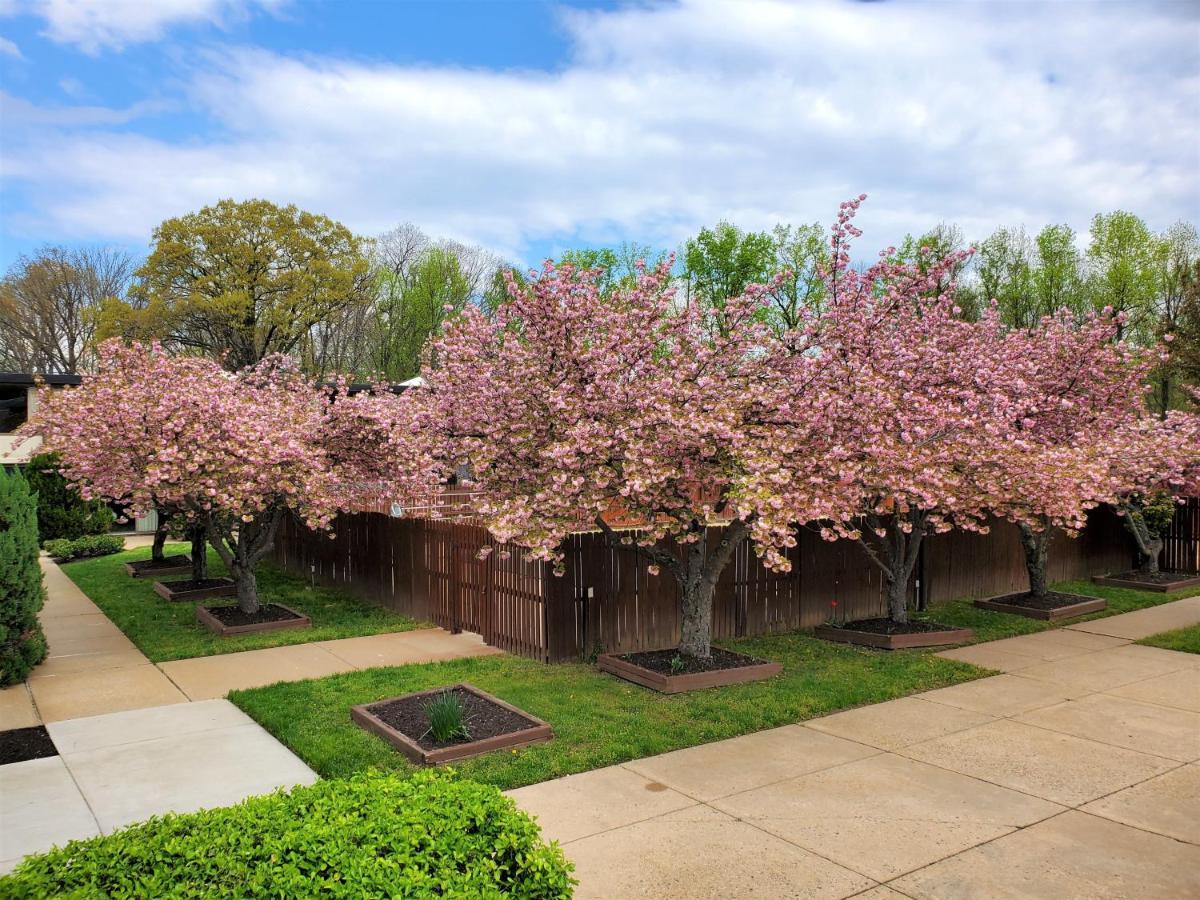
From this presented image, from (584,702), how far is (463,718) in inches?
52.5

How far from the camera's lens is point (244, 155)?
16.8 m

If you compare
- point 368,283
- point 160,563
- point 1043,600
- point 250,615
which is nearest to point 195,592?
point 250,615

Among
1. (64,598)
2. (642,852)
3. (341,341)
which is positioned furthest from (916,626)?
(341,341)

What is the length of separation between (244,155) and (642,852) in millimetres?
16040

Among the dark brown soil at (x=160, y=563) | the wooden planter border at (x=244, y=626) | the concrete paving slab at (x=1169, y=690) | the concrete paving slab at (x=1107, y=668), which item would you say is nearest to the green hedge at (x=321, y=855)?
the concrete paving slab at (x=1169, y=690)

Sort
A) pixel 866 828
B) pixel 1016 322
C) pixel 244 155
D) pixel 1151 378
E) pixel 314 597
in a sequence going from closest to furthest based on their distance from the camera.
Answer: pixel 866 828, pixel 314 597, pixel 244 155, pixel 1151 378, pixel 1016 322

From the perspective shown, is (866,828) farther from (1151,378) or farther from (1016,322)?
(1016,322)

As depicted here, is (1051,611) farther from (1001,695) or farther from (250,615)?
(250,615)

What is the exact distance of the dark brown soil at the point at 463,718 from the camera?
6.90m

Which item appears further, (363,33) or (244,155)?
(244,155)

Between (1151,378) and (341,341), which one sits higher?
(341,341)

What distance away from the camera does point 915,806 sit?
18.8 feet

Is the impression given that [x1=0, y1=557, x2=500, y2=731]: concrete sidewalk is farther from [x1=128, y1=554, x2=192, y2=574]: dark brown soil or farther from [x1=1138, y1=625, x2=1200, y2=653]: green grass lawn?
[x1=1138, y1=625, x2=1200, y2=653]: green grass lawn

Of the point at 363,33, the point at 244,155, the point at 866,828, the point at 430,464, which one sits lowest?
the point at 866,828
